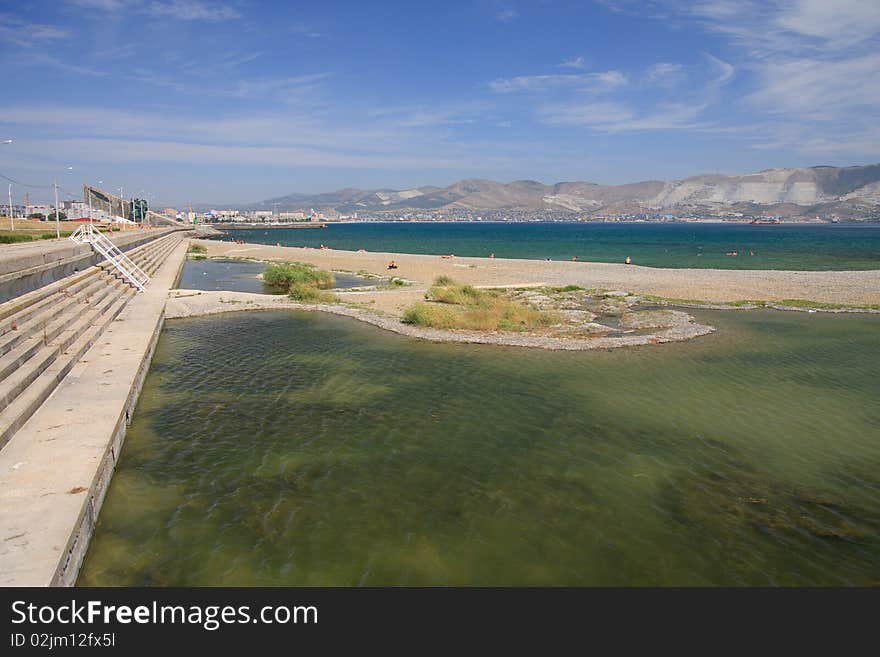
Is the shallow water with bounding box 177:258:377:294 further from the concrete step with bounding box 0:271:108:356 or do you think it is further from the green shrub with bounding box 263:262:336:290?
the concrete step with bounding box 0:271:108:356

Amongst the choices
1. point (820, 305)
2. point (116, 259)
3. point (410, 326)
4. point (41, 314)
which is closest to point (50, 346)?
point (41, 314)

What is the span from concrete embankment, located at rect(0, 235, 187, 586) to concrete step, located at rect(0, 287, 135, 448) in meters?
0.03

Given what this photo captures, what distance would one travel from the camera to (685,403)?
15.3m

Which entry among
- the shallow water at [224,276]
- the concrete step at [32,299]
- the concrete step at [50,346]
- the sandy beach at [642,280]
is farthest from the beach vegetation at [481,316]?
the shallow water at [224,276]

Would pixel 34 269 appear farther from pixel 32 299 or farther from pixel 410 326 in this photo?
pixel 410 326

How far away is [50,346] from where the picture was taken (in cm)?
1472

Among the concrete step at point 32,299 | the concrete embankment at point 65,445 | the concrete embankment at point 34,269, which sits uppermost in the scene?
the concrete embankment at point 34,269

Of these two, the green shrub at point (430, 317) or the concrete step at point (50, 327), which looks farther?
the green shrub at point (430, 317)

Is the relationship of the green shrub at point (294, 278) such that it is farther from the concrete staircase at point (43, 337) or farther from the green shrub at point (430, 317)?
the green shrub at point (430, 317)

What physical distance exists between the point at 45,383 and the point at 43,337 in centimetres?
324

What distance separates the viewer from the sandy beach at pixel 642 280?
3511 centimetres

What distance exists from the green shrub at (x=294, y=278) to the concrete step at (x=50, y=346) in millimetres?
14065
